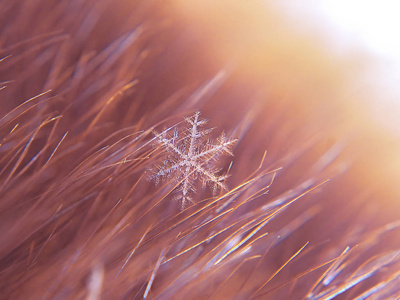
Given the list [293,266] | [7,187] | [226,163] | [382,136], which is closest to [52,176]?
[7,187]

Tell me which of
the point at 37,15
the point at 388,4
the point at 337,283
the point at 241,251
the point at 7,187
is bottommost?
the point at 337,283

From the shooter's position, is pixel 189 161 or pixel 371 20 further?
pixel 371 20

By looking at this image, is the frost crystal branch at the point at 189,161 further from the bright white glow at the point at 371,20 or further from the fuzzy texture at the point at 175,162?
the bright white glow at the point at 371,20

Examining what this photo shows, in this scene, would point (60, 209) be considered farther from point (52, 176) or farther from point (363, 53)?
point (363, 53)

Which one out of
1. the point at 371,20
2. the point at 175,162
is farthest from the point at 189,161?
the point at 371,20

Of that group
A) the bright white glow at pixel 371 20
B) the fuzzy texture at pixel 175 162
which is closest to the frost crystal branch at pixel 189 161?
the fuzzy texture at pixel 175 162

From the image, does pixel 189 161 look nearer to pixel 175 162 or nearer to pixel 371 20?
pixel 175 162

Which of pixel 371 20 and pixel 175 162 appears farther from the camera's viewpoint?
pixel 371 20
